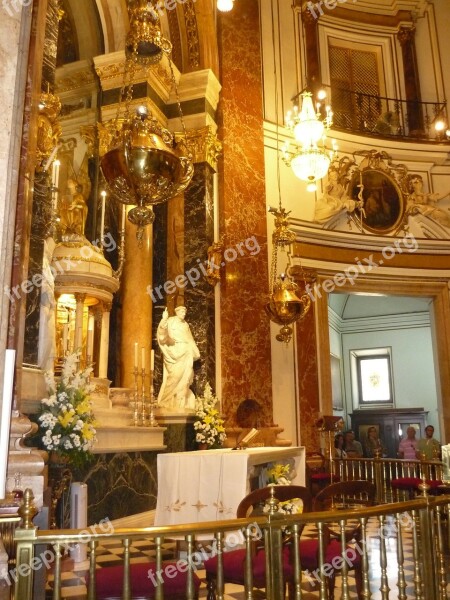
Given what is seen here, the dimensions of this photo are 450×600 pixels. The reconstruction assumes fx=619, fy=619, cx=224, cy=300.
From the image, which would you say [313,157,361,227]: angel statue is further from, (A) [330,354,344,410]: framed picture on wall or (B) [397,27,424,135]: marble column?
(A) [330,354,344,410]: framed picture on wall

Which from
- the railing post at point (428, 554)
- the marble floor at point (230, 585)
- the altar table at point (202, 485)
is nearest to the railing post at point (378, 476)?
the marble floor at point (230, 585)

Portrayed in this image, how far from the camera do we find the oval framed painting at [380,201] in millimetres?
12133

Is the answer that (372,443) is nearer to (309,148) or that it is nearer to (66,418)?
(309,148)

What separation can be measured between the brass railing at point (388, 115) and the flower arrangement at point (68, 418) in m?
9.35

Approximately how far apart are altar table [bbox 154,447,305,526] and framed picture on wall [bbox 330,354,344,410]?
1085 centimetres

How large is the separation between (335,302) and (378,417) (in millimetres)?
3183

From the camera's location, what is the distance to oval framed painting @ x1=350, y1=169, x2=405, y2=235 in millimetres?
12133

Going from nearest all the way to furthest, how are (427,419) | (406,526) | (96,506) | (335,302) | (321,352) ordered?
(96,506) < (406,526) < (321,352) < (427,419) < (335,302)

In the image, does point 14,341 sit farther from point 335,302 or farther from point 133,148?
point 335,302

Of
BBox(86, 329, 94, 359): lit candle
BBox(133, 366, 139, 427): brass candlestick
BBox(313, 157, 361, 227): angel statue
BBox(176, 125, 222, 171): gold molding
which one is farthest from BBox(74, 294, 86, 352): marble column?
BBox(313, 157, 361, 227): angel statue

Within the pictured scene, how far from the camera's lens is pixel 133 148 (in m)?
4.64

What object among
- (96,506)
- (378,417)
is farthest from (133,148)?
(378,417)

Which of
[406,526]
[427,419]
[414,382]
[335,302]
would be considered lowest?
[406,526]

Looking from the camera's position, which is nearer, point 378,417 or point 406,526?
point 406,526
